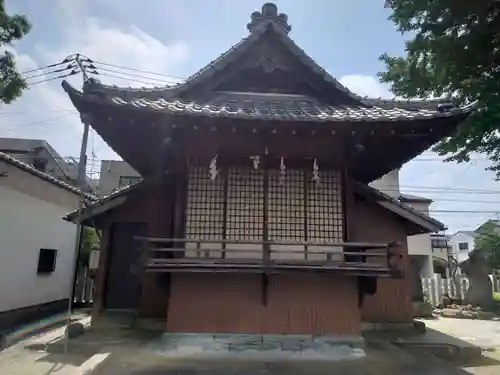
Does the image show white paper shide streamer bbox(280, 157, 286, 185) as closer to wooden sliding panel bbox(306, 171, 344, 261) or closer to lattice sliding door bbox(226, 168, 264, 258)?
lattice sliding door bbox(226, 168, 264, 258)

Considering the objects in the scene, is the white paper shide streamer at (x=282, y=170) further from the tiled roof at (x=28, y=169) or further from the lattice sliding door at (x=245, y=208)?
the tiled roof at (x=28, y=169)

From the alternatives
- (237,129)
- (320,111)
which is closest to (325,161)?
(320,111)

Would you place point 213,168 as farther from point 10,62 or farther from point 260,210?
point 10,62

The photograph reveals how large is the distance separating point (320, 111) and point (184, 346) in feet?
16.7

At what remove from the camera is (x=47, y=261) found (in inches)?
470

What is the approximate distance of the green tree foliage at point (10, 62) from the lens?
877 centimetres

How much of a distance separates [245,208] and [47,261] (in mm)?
8198

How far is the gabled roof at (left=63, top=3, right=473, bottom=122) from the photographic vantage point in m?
6.43

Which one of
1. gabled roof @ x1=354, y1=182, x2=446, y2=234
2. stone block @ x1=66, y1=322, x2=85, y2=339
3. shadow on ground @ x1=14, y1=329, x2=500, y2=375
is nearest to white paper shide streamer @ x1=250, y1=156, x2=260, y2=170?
shadow on ground @ x1=14, y1=329, x2=500, y2=375

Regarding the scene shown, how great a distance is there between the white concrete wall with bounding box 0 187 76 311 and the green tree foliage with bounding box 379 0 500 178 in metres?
10.7

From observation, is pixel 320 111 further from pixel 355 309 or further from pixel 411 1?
pixel 355 309

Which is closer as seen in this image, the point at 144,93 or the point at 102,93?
the point at 102,93

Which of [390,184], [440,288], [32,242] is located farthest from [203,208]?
[390,184]

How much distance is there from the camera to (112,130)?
6980 millimetres
